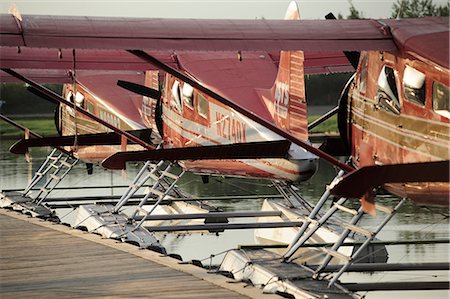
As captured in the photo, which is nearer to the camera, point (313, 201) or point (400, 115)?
point (400, 115)

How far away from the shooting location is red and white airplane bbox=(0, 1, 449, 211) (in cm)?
830

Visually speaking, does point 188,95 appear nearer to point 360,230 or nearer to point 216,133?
point 216,133

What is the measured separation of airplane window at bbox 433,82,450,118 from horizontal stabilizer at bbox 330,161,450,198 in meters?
0.38

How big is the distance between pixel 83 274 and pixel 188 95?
4.93 m

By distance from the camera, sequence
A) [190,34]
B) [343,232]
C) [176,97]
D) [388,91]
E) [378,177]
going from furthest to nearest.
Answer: [176,97], [190,34], [343,232], [388,91], [378,177]

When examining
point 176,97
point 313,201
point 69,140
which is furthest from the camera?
point 313,201

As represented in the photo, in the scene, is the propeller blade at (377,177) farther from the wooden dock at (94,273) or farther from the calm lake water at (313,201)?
the wooden dock at (94,273)

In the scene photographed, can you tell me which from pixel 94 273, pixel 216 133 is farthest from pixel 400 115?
pixel 216 133

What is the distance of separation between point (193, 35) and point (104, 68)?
6240 mm

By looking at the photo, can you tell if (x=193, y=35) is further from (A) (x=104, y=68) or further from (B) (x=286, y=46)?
(A) (x=104, y=68)

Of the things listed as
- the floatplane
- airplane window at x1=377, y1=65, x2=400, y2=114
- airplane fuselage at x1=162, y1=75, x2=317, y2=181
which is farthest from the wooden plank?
airplane fuselage at x1=162, y1=75, x2=317, y2=181

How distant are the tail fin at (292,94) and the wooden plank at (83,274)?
75.8 inches

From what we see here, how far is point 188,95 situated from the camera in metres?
13.5

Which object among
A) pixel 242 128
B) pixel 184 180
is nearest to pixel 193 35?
pixel 242 128
